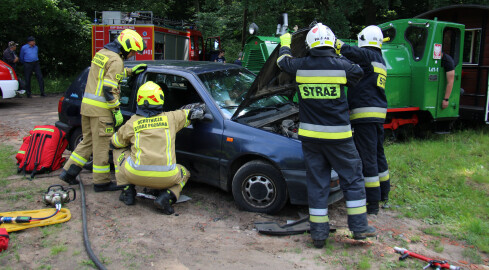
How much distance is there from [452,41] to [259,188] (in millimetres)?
5980

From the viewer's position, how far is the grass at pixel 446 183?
14.6 feet

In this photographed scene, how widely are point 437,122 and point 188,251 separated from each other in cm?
639

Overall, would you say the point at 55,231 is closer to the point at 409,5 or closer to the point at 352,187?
the point at 352,187

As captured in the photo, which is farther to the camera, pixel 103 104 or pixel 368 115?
pixel 103 104

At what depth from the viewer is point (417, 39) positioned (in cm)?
784

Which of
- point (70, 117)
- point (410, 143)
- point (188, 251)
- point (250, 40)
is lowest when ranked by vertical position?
point (188, 251)

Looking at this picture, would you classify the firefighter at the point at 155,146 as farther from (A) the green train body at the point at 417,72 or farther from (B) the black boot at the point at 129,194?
(A) the green train body at the point at 417,72

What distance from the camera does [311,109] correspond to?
13.0 feet

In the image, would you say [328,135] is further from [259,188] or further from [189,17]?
[189,17]

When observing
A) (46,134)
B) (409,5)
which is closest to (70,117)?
(46,134)

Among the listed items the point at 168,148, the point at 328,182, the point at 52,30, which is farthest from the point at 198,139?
the point at 52,30

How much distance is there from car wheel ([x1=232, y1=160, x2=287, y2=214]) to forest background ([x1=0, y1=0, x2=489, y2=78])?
722 cm

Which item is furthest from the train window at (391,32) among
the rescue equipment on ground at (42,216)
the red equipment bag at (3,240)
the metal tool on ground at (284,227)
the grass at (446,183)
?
the red equipment bag at (3,240)

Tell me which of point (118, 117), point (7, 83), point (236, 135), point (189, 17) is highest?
point (189, 17)
